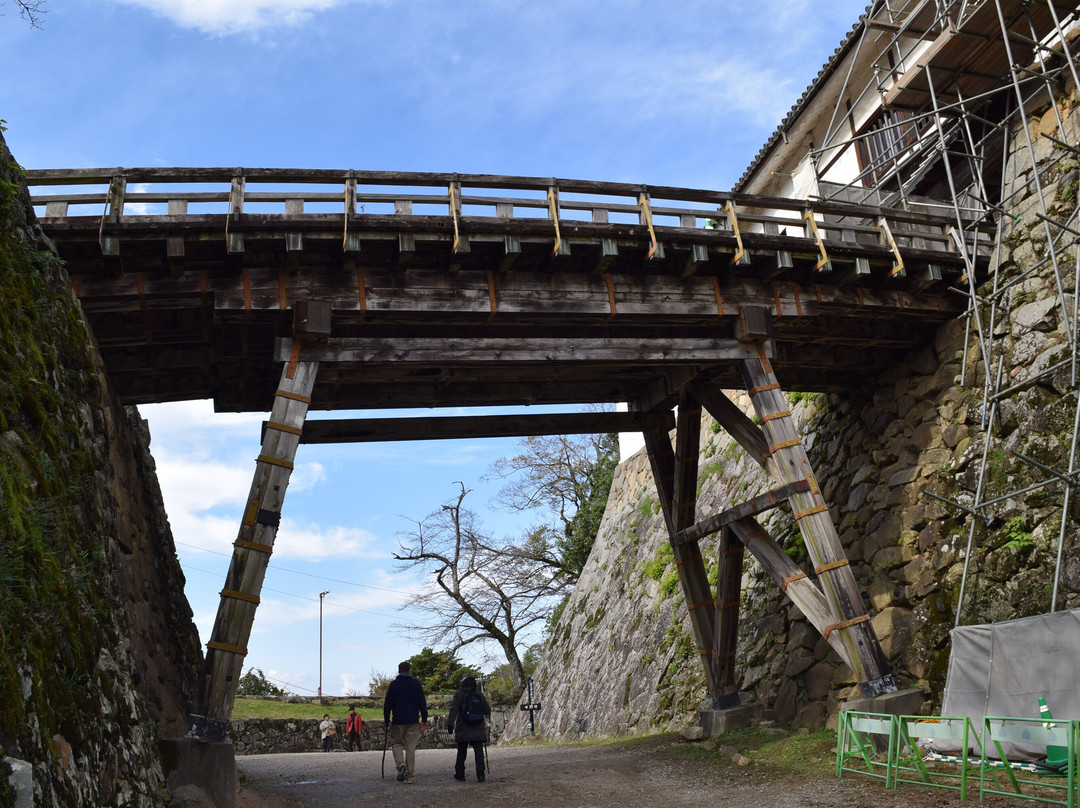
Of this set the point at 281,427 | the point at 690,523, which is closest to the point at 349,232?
the point at 281,427

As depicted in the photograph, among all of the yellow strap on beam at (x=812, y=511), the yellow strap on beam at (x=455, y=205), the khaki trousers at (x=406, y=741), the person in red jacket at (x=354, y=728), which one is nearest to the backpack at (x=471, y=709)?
the khaki trousers at (x=406, y=741)

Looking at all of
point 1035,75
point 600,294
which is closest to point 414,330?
point 600,294

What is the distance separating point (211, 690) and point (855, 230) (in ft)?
30.7

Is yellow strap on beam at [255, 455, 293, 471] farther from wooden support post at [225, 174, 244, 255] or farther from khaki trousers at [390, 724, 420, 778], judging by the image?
khaki trousers at [390, 724, 420, 778]

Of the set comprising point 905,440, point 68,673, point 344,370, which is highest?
point 344,370

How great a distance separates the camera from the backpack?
1006cm

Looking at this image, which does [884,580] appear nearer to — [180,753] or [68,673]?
[180,753]

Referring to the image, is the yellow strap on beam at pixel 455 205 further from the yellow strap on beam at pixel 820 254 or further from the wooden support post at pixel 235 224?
the yellow strap on beam at pixel 820 254

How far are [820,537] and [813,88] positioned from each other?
10.9 meters

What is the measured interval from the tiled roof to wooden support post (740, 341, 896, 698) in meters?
8.29

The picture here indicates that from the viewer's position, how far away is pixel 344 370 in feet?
33.4

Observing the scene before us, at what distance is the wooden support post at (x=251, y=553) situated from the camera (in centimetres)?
779

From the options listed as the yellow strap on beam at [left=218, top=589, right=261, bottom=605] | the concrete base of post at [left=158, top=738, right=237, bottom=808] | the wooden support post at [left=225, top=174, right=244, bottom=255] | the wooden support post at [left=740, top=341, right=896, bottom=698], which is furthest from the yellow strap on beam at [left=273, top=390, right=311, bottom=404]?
the wooden support post at [left=740, top=341, right=896, bottom=698]

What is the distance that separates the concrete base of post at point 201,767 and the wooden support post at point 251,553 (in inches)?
7.6
